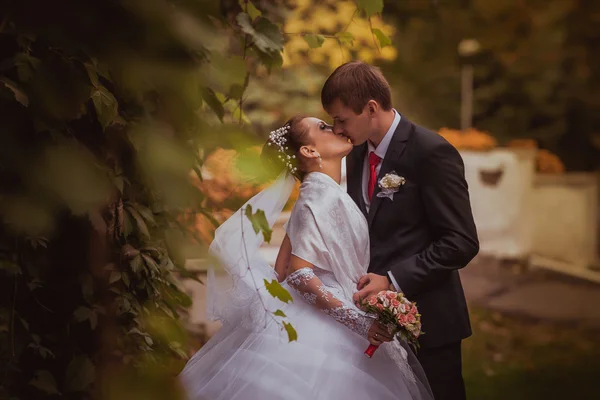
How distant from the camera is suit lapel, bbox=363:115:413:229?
2.56 meters

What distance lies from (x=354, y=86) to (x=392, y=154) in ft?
0.78

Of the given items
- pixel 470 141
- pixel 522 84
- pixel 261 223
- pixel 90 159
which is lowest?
pixel 522 84

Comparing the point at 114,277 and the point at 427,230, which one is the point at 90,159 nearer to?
the point at 114,277

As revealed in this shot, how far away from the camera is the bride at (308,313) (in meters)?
2.43

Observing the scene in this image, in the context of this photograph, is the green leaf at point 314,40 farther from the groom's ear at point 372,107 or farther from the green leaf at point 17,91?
the green leaf at point 17,91

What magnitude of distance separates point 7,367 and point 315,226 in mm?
1272

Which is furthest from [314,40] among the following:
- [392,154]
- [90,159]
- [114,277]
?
[90,159]

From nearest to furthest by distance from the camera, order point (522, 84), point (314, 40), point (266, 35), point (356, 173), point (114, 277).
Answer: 1. point (114, 277)
2. point (266, 35)
3. point (314, 40)
4. point (356, 173)
5. point (522, 84)

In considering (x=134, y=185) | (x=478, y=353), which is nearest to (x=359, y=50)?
(x=478, y=353)

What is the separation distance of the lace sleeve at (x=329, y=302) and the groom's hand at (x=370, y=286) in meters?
0.05

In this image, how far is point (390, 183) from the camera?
254 cm

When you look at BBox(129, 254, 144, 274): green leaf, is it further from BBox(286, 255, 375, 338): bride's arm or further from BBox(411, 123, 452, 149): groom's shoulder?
BBox(411, 123, 452, 149): groom's shoulder

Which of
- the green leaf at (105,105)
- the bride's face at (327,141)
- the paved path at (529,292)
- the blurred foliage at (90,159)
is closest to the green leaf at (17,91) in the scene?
the blurred foliage at (90,159)

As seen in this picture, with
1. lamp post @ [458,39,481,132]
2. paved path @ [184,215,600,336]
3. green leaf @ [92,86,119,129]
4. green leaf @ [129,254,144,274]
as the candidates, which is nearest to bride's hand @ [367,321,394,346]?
green leaf @ [129,254,144,274]
